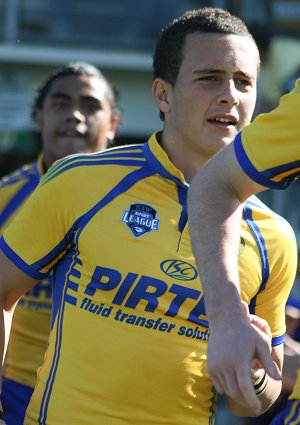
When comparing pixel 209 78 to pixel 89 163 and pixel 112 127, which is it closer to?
pixel 89 163

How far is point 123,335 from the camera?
3180mm

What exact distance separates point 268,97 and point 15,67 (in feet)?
11.4

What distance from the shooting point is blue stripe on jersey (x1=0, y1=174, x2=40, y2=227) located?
483cm

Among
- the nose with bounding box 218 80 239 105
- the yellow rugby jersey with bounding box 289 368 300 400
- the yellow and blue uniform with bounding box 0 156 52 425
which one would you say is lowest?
the yellow and blue uniform with bounding box 0 156 52 425

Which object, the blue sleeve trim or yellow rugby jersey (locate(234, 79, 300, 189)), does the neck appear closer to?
the blue sleeve trim

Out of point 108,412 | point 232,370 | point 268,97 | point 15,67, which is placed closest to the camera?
point 232,370

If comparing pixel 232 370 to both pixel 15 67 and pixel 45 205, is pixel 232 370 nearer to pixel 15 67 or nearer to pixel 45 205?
pixel 45 205

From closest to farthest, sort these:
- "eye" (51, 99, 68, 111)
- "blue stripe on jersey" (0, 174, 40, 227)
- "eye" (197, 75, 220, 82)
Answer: "eye" (197, 75, 220, 82) < "blue stripe on jersey" (0, 174, 40, 227) < "eye" (51, 99, 68, 111)

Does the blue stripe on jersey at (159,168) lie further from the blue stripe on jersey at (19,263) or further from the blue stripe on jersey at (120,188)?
the blue stripe on jersey at (19,263)

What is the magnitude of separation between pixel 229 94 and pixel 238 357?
1.40m

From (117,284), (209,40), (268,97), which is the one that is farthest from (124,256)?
(268,97)

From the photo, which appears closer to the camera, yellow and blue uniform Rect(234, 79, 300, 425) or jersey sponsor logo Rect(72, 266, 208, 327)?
yellow and blue uniform Rect(234, 79, 300, 425)

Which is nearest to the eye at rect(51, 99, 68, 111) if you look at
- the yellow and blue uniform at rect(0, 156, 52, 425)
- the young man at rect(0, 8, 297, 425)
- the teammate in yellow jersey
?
the teammate in yellow jersey

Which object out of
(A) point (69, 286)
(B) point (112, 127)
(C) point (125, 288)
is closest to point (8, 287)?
(A) point (69, 286)
